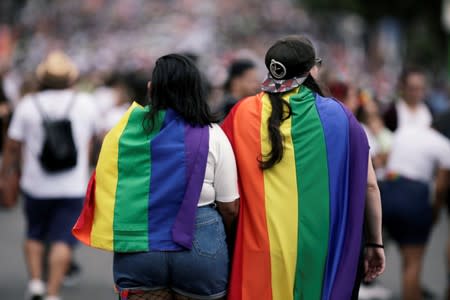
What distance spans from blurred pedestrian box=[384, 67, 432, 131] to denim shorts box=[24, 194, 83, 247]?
2682mm

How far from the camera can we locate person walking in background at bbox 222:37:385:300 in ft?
14.6

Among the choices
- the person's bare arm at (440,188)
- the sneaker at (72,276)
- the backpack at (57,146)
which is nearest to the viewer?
the person's bare arm at (440,188)

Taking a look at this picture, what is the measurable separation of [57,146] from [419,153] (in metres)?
2.49

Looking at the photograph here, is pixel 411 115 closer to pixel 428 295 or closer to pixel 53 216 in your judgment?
pixel 428 295

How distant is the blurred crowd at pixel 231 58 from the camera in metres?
7.16

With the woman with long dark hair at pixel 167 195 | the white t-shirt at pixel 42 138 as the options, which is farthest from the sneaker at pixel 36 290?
the woman with long dark hair at pixel 167 195

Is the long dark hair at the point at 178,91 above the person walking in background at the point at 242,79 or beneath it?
above

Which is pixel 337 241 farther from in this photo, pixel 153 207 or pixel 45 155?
pixel 45 155

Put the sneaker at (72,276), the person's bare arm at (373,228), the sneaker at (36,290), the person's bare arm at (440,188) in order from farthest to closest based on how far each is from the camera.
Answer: the sneaker at (72,276)
the sneaker at (36,290)
the person's bare arm at (440,188)
the person's bare arm at (373,228)

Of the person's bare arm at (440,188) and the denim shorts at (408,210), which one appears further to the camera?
the denim shorts at (408,210)

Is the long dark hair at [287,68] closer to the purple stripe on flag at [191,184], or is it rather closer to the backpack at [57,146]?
the purple stripe on flag at [191,184]

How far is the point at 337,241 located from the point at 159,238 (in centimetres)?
78

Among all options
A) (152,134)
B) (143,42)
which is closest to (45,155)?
(152,134)

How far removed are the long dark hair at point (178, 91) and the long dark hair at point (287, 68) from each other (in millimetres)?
295
